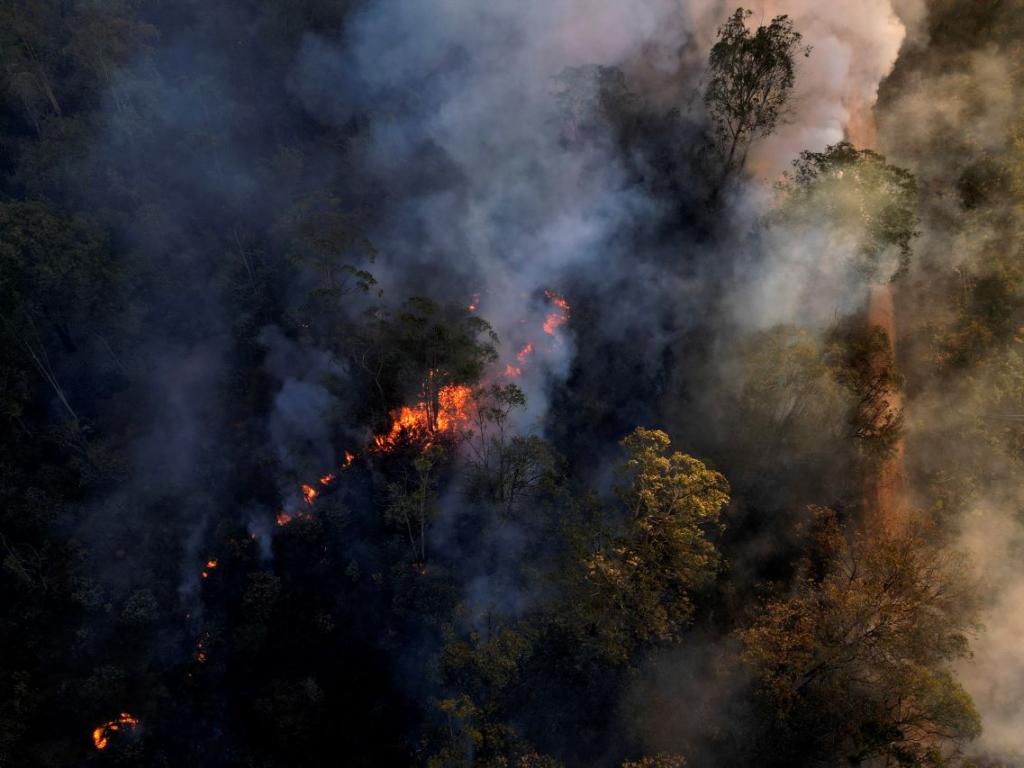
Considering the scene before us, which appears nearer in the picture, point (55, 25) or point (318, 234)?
point (318, 234)

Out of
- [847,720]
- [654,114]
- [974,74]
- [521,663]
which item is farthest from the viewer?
[654,114]

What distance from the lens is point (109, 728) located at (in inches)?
926

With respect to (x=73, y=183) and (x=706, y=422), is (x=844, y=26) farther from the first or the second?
(x=73, y=183)

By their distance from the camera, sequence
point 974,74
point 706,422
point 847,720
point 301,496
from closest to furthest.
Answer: point 847,720
point 301,496
point 706,422
point 974,74

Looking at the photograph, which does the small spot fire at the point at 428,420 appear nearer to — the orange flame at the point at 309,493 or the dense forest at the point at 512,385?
the dense forest at the point at 512,385

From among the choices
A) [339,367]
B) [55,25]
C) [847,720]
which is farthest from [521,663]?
[55,25]

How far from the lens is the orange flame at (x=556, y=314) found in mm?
33875

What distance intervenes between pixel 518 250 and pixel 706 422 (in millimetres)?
15034

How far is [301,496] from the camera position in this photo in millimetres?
29547

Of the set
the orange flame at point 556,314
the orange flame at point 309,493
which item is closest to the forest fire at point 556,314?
the orange flame at point 556,314

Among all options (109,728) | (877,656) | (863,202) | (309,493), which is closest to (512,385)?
(309,493)

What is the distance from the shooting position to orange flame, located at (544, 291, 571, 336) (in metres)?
33.9

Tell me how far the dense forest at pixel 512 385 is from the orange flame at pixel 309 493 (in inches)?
6.0

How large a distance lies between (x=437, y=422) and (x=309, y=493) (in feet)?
24.3
